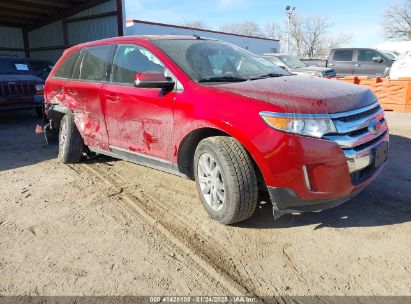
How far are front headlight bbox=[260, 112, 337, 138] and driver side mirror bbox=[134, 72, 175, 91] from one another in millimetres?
1259

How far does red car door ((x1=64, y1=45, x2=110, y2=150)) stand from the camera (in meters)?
4.64

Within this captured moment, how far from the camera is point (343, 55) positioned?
15188 millimetres

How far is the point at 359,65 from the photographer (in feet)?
48.5

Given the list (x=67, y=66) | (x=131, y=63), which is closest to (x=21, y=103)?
(x=67, y=66)

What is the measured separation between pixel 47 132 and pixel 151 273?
4133mm

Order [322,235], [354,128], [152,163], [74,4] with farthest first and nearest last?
[74,4]
[152,163]
[322,235]
[354,128]

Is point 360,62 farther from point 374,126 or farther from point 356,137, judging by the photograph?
point 356,137

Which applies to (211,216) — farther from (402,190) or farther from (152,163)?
(402,190)

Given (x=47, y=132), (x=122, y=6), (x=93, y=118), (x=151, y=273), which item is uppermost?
(x=122, y=6)

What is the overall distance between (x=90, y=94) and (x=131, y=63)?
0.87 metres

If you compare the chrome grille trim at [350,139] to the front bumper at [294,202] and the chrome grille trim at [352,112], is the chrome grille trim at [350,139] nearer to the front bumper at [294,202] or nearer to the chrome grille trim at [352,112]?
the chrome grille trim at [352,112]

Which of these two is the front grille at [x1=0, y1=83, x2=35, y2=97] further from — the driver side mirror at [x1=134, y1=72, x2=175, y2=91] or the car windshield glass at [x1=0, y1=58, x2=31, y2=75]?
the driver side mirror at [x1=134, y1=72, x2=175, y2=91]

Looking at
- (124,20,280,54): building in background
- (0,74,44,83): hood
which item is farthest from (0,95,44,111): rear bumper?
(124,20,280,54): building in background

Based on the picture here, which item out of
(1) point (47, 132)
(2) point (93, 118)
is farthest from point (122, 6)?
(2) point (93, 118)
